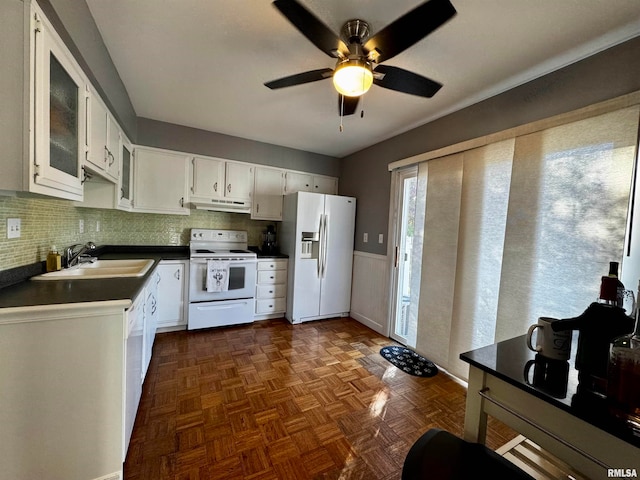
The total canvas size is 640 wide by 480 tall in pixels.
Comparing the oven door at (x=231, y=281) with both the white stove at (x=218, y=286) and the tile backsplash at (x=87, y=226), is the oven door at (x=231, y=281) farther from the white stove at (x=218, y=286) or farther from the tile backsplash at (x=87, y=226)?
the tile backsplash at (x=87, y=226)

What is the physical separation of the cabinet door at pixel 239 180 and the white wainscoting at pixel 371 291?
1.79m

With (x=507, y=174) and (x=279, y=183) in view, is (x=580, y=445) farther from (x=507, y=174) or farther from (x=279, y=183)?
(x=279, y=183)

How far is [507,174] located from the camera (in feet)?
6.54

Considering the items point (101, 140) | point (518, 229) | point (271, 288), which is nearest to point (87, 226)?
point (101, 140)

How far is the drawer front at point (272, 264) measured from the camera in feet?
11.6

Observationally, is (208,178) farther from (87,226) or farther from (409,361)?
(409,361)

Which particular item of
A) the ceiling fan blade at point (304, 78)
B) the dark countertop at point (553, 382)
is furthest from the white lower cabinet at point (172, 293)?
the dark countertop at point (553, 382)

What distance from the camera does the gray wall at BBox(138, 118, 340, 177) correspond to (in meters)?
3.13

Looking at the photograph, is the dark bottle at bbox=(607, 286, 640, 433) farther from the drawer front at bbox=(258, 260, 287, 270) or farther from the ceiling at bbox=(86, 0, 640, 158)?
the drawer front at bbox=(258, 260, 287, 270)

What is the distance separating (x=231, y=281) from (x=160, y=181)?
149 cm

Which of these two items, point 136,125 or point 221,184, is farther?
point 221,184

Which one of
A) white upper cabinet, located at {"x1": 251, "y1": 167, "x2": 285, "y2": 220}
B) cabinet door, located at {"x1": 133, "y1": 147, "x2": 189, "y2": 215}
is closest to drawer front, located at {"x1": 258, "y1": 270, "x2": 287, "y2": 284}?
white upper cabinet, located at {"x1": 251, "y1": 167, "x2": 285, "y2": 220}

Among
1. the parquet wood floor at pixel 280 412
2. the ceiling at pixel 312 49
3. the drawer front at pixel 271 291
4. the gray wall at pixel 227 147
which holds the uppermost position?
the ceiling at pixel 312 49

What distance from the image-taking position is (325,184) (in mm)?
4180
